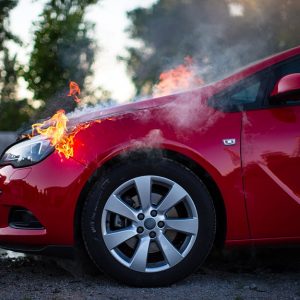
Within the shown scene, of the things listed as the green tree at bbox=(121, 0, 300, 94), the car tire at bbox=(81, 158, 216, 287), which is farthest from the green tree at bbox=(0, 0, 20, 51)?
the car tire at bbox=(81, 158, 216, 287)

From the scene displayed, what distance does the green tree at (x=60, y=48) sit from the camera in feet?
33.4

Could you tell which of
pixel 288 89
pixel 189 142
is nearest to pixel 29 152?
pixel 189 142

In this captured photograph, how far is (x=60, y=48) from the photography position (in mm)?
10492

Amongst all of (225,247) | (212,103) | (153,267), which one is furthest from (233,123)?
(153,267)

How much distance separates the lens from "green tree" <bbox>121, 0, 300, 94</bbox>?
1104 cm

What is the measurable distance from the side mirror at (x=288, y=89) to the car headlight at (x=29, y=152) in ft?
4.92

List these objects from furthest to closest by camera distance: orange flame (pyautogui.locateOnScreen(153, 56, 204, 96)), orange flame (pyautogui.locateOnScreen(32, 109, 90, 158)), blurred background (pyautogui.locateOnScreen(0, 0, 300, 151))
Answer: blurred background (pyautogui.locateOnScreen(0, 0, 300, 151))
orange flame (pyautogui.locateOnScreen(153, 56, 204, 96))
orange flame (pyautogui.locateOnScreen(32, 109, 90, 158))

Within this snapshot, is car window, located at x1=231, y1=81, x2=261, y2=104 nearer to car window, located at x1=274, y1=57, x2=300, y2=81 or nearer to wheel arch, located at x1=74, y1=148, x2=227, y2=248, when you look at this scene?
car window, located at x1=274, y1=57, x2=300, y2=81

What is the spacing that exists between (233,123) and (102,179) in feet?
3.00

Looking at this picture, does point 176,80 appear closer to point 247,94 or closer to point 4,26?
point 247,94

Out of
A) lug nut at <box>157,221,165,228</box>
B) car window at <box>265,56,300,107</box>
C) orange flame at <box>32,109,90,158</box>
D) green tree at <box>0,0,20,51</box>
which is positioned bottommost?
lug nut at <box>157,221,165,228</box>

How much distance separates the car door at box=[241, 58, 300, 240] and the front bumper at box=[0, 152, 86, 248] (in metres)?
1.07

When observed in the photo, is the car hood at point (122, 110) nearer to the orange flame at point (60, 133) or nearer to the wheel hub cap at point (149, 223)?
the orange flame at point (60, 133)

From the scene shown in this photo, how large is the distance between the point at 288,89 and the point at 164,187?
3.33ft
